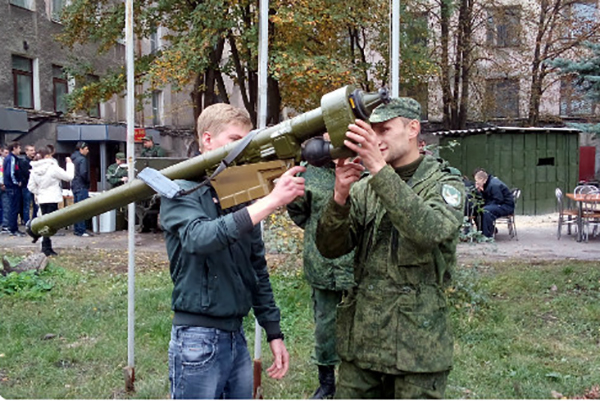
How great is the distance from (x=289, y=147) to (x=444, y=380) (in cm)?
116

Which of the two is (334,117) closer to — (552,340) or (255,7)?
(552,340)

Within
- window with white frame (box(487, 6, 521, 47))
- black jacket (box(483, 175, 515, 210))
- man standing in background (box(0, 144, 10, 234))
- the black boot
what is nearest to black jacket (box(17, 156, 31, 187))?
man standing in background (box(0, 144, 10, 234))

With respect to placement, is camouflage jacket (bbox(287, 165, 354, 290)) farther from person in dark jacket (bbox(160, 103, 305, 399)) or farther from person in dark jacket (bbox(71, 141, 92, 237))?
person in dark jacket (bbox(71, 141, 92, 237))

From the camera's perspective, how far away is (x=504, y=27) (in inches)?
955

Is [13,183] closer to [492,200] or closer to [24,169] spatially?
[24,169]

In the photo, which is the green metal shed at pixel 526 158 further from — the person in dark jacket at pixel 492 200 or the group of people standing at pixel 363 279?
the group of people standing at pixel 363 279

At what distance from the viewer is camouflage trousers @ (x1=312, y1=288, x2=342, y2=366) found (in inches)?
155

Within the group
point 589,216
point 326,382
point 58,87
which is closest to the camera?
point 326,382

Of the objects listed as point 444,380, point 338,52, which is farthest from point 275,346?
point 338,52

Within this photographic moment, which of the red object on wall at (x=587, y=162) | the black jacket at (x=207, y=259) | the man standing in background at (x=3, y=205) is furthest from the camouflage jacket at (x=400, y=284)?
the red object on wall at (x=587, y=162)

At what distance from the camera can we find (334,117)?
2.04m

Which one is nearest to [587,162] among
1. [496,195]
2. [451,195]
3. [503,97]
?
[503,97]

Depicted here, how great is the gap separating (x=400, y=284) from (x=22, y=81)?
20289 millimetres

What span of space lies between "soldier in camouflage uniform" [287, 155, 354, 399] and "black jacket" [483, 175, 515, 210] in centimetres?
809
